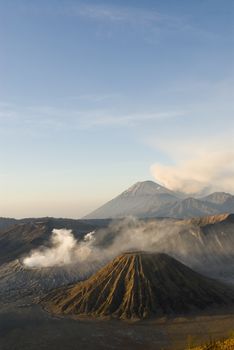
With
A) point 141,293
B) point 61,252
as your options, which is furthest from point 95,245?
point 141,293

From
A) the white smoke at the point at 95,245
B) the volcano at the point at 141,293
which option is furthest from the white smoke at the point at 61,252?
the volcano at the point at 141,293

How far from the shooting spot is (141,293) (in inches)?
3760

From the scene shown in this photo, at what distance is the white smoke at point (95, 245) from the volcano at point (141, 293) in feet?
138

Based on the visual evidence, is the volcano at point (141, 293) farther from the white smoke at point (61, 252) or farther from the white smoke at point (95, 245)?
the white smoke at point (61, 252)

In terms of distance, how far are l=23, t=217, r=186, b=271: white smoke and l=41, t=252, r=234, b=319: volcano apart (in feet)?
138

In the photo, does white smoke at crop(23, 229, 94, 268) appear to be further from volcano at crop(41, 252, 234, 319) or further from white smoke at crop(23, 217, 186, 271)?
volcano at crop(41, 252, 234, 319)

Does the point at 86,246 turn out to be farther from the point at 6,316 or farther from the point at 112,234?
the point at 6,316

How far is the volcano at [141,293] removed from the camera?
9225 centimetres

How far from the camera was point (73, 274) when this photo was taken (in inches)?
5502

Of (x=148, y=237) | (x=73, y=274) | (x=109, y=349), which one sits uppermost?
(x=148, y=237)

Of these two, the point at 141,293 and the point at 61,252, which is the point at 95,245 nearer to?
the point at 61,252

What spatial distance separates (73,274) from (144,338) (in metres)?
67.0

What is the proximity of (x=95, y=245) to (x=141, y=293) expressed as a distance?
78.7 m

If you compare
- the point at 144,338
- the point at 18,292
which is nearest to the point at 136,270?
the point at 144,338
